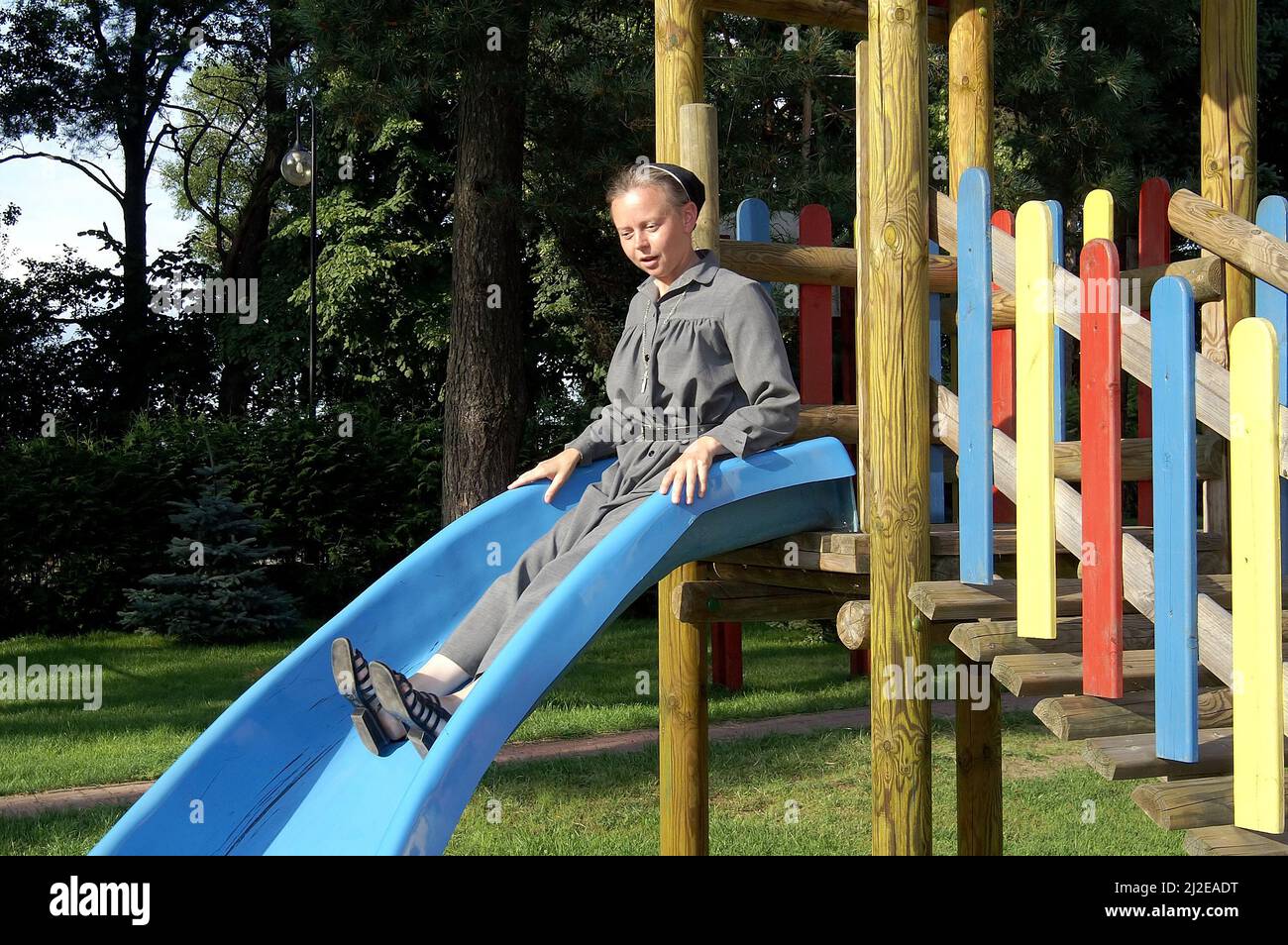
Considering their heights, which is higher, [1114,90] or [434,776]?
[1114,90]

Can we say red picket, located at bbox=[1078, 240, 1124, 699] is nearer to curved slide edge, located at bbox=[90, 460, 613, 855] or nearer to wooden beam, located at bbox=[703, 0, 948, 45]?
curved slide edge, located at bbox=[90, 460, 613, 855]

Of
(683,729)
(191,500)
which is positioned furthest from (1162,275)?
(191,500)

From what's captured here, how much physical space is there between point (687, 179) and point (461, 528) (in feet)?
4.17

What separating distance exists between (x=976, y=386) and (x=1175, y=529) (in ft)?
2.53

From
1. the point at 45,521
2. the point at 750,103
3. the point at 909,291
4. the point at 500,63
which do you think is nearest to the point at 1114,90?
the point at 750,103

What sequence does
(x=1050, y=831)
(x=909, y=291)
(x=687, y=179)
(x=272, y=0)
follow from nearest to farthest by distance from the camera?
(x=909, y=291)
(x=687, y=179)
(x=1050, y=831)
(x=272, y=0)

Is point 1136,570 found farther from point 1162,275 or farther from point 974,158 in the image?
point 974,158

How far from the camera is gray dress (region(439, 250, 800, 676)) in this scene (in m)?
3.61

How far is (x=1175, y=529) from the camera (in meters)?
2.78

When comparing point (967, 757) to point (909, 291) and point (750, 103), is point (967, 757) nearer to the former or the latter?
point (909, 291)

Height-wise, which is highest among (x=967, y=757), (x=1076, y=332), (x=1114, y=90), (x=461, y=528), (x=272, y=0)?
(x=272, y=0)

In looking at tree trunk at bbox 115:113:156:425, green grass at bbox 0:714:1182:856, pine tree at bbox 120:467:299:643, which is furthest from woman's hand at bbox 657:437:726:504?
tree trunk at bbox 115:113:156:425

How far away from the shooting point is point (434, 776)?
9.57 ft

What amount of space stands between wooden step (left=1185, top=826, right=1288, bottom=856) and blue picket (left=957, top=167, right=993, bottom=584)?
0.84m
